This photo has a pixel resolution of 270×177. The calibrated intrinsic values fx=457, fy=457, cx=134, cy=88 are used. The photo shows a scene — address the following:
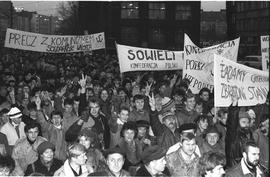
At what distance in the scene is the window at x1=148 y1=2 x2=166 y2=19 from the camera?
41028 mm

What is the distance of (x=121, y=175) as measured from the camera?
15.1 ft

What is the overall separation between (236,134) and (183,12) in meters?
36.5

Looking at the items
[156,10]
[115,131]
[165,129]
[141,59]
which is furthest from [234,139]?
[156,10]

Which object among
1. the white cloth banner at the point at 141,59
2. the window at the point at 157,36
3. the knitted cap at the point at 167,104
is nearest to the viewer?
the knitted cap at the point at 167,104

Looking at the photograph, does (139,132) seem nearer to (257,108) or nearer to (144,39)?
(257,108)

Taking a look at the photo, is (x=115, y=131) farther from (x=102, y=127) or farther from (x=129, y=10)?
(x=129, y=10)

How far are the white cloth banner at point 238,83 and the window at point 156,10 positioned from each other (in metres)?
34.5

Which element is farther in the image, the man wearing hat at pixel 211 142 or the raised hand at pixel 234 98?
the raised hand at pixel 234 98

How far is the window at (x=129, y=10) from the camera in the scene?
1575 inches

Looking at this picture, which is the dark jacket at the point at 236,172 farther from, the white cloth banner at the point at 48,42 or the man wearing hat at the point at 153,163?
the white cloth banner at the point at 48,42

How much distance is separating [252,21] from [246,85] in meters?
54.1

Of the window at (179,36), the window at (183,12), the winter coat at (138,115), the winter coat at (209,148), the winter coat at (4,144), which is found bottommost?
the winter coat at (209,148)

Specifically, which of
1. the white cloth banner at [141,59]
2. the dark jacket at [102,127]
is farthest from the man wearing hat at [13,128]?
the white cloth banner at [141,59]

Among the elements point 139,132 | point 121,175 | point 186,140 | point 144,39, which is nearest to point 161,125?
point 139,132
